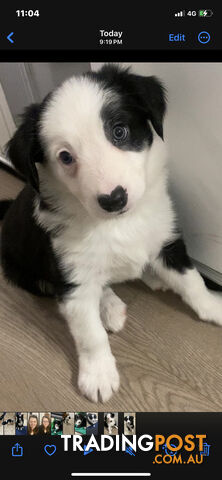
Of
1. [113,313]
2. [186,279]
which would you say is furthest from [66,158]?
[113,313]

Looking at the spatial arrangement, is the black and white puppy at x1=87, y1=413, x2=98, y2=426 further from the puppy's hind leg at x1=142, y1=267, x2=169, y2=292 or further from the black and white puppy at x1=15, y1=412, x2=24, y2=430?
the puppy's hind leg at x1=142, y1=267, x2=169, y2=292

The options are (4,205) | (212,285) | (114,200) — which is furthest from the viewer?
(4,205)

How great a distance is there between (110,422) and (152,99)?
1.18 metres

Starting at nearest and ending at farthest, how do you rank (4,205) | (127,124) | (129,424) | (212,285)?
(127,124) < (129,424) < (212,285) < (4,205)

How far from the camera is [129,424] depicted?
1.44m

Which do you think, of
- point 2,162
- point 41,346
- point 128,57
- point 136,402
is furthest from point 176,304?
point 2,162

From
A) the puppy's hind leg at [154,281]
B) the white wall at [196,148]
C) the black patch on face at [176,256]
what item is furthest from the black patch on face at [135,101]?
the puppy's hind leg at [154,281]

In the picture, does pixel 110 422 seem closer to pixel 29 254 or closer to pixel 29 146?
pixel 29 254

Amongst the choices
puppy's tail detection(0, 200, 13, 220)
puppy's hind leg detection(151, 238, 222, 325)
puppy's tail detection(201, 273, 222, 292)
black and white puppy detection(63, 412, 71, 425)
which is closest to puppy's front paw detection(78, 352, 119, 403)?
black and white puppy detection(63, 412, 71, 425)

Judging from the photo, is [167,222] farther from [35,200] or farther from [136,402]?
[136,402]
